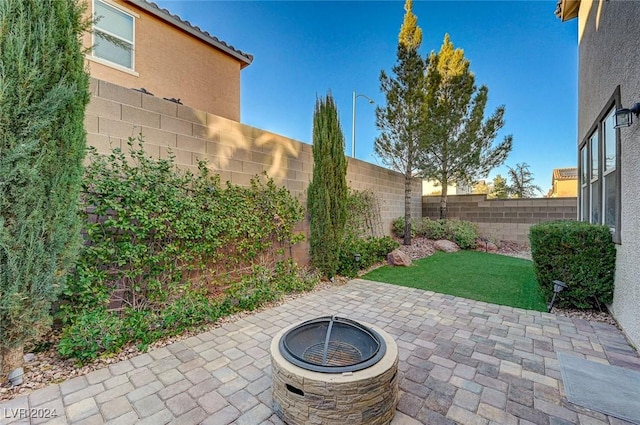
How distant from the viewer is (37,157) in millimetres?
2365

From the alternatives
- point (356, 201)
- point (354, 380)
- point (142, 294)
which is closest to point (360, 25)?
point (356, 201)

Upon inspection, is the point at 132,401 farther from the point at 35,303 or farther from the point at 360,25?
the point at 360,25

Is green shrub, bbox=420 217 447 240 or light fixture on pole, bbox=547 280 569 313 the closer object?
light fixture on pole, bbox=547 280 569 313

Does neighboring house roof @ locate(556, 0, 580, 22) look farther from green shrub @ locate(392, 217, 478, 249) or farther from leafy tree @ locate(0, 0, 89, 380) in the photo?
leafy tree @ locate(0, 0, 89, 380)

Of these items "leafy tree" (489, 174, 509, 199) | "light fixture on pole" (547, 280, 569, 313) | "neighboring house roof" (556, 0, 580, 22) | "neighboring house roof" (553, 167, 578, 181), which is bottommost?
"light fixture on pole" (547, 280, 569, 313)

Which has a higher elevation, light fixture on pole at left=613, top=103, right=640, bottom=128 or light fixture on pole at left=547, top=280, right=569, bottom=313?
light fixture on pole at left=613, top=103, right=640, bottom=128

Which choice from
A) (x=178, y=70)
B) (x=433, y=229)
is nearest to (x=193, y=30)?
(x=178, y=70)

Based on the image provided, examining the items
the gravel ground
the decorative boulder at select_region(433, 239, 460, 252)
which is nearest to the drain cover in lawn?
the gravel ground

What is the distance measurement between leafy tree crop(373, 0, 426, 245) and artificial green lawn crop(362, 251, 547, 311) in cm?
254

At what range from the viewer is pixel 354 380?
1.73 metres

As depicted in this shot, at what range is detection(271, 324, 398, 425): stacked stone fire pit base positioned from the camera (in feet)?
5.67

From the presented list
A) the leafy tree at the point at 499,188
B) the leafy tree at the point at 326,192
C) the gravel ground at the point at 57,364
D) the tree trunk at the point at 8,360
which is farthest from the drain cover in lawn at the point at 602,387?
the leafy tree at the point at 499,188

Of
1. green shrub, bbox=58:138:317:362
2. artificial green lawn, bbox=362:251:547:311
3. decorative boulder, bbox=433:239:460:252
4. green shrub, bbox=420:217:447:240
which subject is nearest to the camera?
green shrub, bbox=58:138:317:362

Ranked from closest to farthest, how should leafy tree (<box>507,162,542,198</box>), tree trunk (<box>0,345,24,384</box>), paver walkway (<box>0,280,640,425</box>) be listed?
paver walkway (<box>0,280,640,425</box>), tree trunk (<box>0,345,24,384</box>), leafy tree (<box>507,162,542,198</box>)
